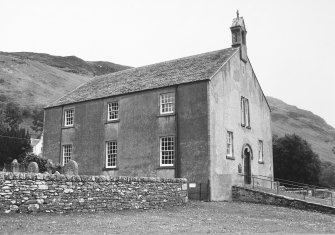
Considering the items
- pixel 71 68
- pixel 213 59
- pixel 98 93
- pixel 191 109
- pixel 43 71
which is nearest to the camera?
pixel 191 109

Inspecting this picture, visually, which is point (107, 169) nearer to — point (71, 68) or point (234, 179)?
point (234, 179)

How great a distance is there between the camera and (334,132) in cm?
17638

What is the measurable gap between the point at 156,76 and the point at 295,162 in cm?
2349

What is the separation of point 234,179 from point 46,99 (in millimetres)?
93074

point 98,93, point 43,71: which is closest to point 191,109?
point 98,93

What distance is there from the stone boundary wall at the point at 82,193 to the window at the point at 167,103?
285 inches

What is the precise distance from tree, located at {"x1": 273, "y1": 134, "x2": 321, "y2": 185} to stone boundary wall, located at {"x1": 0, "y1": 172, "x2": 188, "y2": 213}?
26.9 meters

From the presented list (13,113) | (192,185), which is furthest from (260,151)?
(13,113)

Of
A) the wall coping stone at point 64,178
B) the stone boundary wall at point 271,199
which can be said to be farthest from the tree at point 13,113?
the wall coping stone at point 64,178

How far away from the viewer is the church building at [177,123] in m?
27.9

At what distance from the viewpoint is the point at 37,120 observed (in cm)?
9550

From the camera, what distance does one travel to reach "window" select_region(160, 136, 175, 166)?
94.7ft

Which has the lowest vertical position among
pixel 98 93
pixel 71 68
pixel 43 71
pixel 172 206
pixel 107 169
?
pixel 172 206

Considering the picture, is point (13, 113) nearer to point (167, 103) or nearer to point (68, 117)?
point (68, 117)
